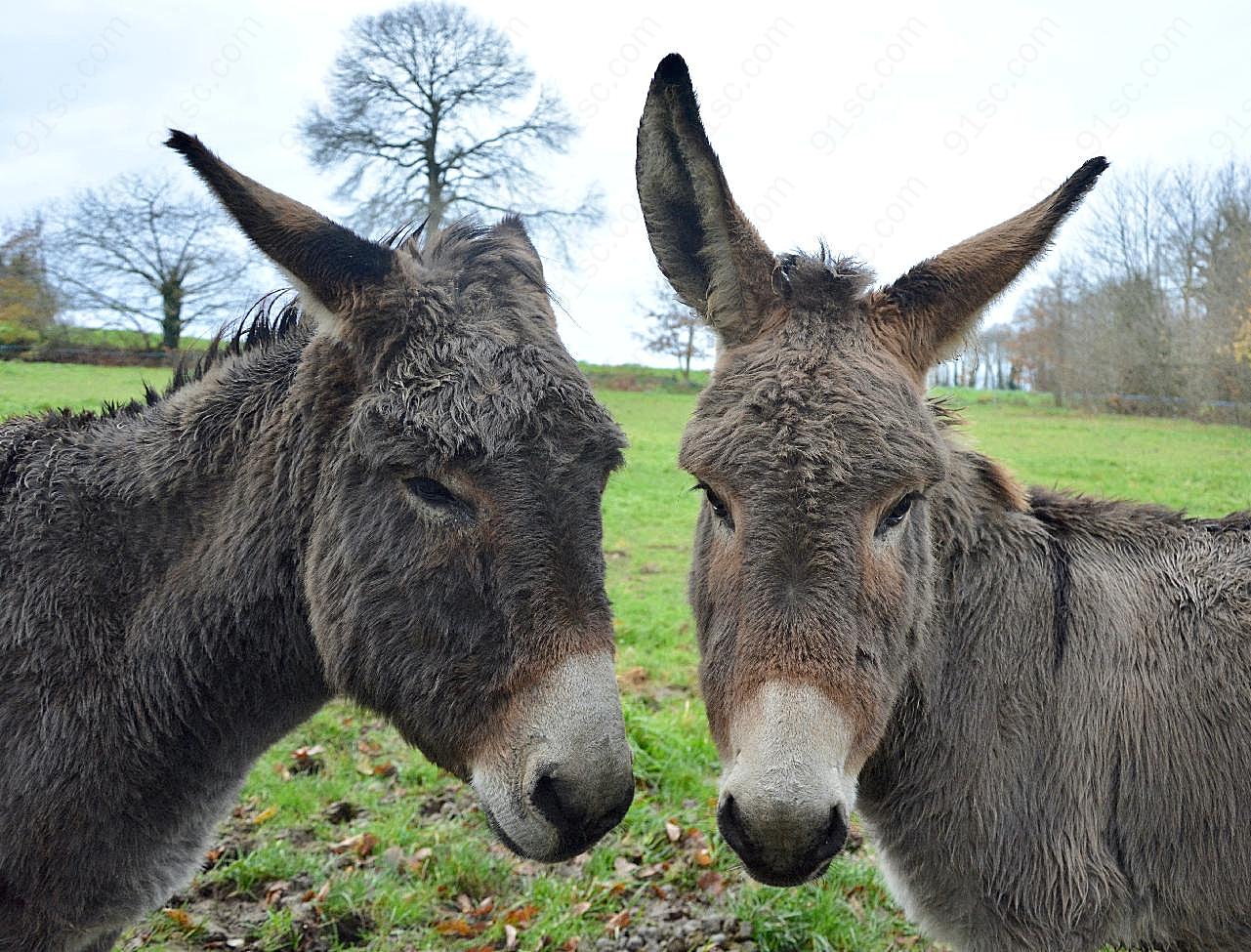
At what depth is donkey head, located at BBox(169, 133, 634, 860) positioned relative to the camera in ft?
7.59

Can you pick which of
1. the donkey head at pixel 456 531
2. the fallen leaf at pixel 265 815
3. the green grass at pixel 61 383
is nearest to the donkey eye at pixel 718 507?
the donkey head at pixel 456 531

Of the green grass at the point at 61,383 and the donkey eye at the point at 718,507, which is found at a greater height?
the green grass at the point at 61,383

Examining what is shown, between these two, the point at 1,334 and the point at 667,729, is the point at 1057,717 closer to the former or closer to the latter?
the point at 667,729

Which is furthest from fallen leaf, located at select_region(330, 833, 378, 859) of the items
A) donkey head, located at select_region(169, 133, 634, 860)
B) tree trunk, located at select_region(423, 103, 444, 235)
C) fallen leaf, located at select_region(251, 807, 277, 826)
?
tree trunk, located at select_region(423, 103, 444, 235)

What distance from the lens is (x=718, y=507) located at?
270 centimetres

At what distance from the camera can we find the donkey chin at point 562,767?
224cm

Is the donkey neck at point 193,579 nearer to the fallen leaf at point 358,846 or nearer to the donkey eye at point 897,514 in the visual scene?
the donkey eye at point 897,514

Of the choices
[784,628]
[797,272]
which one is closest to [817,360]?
[797,272]

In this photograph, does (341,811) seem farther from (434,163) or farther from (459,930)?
(434,163)

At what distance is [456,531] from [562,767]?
77 cm

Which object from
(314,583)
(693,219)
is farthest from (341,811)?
(693,219)

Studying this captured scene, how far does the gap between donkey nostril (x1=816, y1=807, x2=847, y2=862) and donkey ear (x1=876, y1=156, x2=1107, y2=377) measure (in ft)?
5.17

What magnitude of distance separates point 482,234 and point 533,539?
4.47 feet

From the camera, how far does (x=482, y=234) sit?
3094mm
